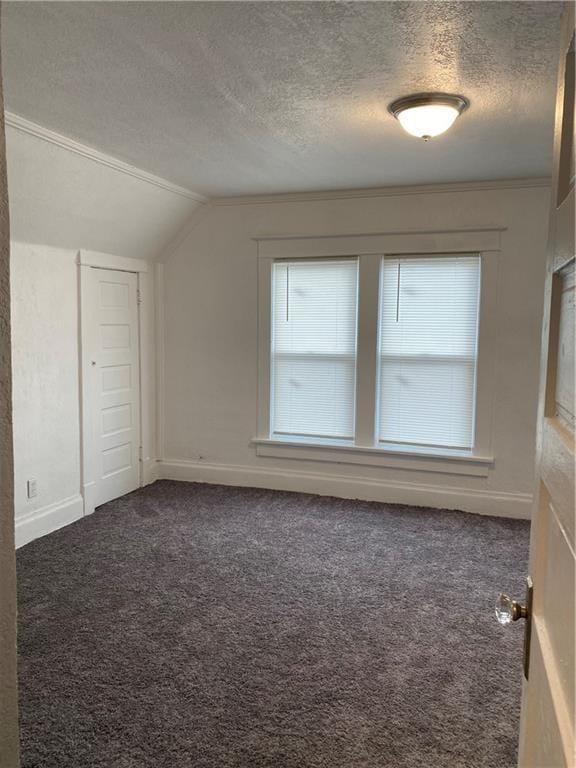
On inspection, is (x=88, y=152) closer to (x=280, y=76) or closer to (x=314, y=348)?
(x=280, y=76)

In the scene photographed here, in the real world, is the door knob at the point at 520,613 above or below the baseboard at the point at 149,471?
above

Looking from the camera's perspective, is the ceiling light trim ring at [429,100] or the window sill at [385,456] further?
the window sill at [385,456]

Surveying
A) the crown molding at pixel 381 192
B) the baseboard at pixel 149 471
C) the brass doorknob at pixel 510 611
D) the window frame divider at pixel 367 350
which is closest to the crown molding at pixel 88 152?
the crown molding at pixel 381 192

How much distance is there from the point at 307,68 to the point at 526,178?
7.76 feet

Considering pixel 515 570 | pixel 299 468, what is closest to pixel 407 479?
pixel 299 468

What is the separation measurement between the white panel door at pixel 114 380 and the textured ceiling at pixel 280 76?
1244 mm

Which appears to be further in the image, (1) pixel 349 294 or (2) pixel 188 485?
(2) pixel 188 485

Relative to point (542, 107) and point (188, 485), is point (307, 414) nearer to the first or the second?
point (188, 485)

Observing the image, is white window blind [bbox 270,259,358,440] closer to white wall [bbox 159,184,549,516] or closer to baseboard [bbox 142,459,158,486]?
white wall [bbox 159,184,549,516]

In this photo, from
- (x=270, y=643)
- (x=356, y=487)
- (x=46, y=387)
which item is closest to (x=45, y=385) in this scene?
(x=46, y=387)

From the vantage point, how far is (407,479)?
4621 mm

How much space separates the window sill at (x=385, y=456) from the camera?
443 centimetres

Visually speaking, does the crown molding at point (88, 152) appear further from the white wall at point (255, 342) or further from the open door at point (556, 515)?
the open door at point (556, 515)

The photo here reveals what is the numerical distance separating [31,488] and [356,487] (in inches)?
95.4
